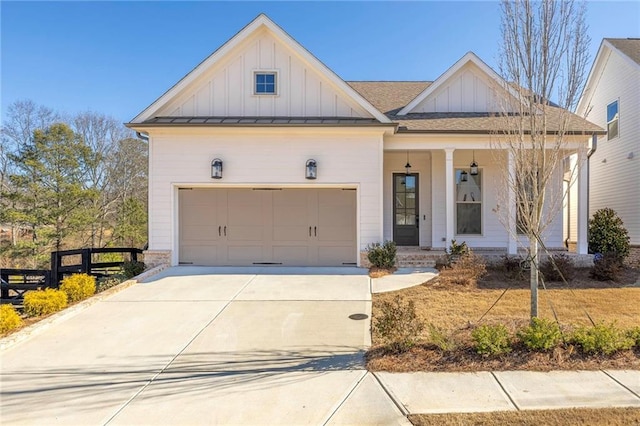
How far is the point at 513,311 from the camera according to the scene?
5.65 m

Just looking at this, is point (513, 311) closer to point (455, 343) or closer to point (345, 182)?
point (455, 343)

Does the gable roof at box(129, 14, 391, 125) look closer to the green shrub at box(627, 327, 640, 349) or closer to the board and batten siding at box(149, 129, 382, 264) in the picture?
the board and batten siding at box(149, 129, 382, 264)

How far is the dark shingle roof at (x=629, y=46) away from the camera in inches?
467

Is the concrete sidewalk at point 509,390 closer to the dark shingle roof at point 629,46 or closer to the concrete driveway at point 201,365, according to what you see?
the concrete driveway at point 201,365

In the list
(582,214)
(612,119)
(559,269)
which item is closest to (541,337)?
(559,269)

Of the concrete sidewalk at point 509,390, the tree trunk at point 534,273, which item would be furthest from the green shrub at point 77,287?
the tree trunk at point 534,273

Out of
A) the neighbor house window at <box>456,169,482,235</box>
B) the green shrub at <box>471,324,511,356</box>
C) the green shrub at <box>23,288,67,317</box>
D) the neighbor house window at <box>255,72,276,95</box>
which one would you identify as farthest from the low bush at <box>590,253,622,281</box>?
the green shrub at <box>23,288,67,317</box>

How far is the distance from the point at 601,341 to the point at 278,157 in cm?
774

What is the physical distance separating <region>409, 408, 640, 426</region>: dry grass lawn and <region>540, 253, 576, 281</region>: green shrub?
5.48m

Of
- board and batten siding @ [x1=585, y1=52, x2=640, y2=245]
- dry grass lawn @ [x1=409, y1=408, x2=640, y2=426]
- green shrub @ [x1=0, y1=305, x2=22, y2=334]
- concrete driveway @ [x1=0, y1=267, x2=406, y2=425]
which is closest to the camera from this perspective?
dry grass lawn @ [x1=409, y1=408, x2=640, y2=426]

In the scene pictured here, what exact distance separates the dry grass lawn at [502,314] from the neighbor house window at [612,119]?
687cm

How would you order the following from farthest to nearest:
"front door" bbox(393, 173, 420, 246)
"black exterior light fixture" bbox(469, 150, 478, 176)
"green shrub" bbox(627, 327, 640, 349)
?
1. "front door" bbox(393, 173, 420, 246)
2. "black exterior light fixture" bbox(469, 150, 478, 176)
3. "green shrub" bbox(627, 327, 640, 349)

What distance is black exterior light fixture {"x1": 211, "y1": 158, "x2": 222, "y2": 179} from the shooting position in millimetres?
9273

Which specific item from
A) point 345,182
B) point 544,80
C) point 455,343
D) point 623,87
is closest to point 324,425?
point 455,343
